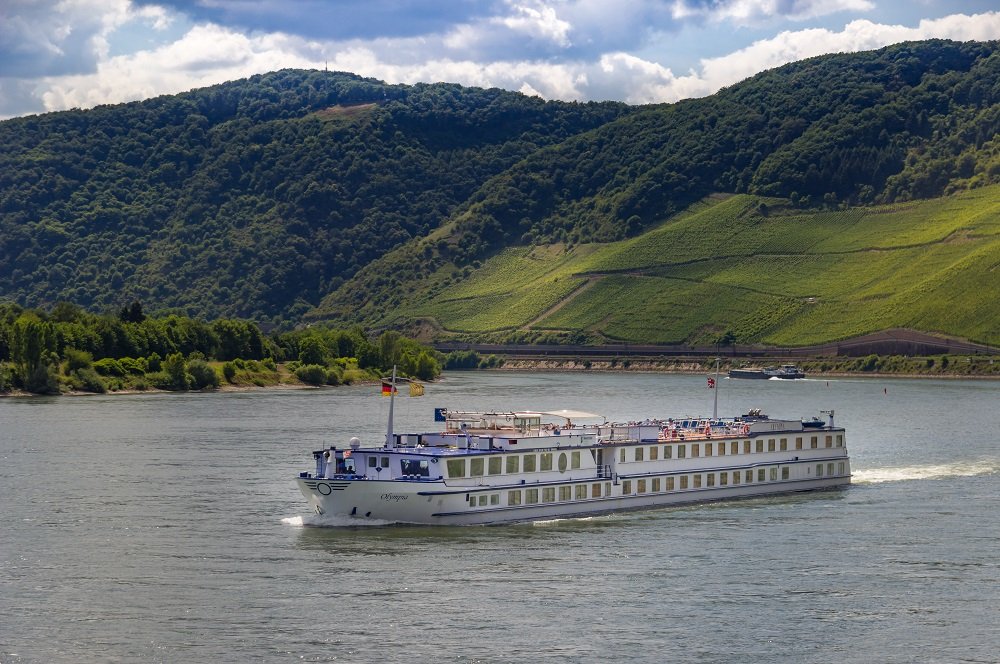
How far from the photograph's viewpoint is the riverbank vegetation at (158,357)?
453ft

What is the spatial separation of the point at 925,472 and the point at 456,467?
32.6 m

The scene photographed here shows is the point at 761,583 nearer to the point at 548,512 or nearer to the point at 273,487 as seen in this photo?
the point at 548,512

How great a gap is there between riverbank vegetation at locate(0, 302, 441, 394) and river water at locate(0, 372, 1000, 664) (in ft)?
192

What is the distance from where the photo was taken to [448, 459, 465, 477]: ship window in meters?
56.9

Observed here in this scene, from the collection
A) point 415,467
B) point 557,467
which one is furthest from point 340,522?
point 557,467

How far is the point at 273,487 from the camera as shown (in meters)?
68.6

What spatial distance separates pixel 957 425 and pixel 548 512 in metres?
61.7

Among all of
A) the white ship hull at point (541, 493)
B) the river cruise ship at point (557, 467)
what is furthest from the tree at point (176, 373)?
the white ship hull at point (541, 493)

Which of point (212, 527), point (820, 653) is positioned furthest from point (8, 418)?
point (820, 653)

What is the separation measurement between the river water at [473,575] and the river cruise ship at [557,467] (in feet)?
3.17

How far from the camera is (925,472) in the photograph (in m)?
79.4

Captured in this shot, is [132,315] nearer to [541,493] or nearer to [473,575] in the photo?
[541,493]

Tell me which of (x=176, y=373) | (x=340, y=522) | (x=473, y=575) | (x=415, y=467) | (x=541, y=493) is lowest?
(x=473, y=575)

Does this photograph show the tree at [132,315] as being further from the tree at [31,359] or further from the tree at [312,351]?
the tree at [31,359]
